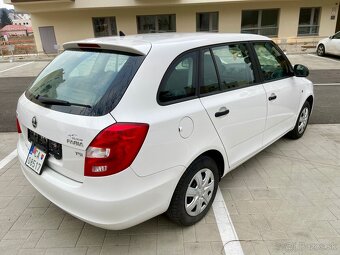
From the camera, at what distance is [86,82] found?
Result: 2.30m

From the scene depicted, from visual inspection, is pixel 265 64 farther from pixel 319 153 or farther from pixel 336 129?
pixel 336 129

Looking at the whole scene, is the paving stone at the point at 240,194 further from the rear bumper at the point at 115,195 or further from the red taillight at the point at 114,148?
the red taillight at the point at 114,148

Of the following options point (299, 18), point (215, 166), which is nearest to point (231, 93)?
point (215, 166)

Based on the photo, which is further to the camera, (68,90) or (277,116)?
(277,116)

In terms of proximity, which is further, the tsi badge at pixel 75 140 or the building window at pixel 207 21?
the building window at pixel 207 21

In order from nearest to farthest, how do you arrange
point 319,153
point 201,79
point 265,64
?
1. point 201,79
2. point 265,64
3. point 319,153

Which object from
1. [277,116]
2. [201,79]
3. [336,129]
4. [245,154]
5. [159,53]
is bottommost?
[336,129]

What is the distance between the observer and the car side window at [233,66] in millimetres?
2781

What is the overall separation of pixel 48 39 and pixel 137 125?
67.9 ft

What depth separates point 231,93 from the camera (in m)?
2.82

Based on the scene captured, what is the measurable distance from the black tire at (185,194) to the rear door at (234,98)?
28 cm

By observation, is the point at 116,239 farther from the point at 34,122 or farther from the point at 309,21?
the point at 309,21

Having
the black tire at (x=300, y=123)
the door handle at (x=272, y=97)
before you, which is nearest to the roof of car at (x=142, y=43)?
the door handle at (x=272, y=97)

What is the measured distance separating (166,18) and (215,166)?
18387 mm
